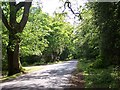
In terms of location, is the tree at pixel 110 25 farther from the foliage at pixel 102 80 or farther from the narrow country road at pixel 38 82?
the narrow country road at pixel 38 82

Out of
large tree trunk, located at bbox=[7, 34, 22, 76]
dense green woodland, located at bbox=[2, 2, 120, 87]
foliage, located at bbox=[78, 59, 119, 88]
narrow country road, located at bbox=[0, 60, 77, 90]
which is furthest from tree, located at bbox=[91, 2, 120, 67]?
large tree trunk, located at bbox=[7, 34, 22, 76]

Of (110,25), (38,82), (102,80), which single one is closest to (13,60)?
(38,82)

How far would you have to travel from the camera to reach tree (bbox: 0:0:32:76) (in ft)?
85.4

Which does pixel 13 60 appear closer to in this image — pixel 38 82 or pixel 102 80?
pixel 38 82

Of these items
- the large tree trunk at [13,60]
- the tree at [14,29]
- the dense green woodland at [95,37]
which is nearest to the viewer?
the dense green woodland at [95,37]

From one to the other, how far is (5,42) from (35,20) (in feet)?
20.0

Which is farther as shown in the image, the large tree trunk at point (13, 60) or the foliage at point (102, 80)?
the large tree trunk at point (13, 60)

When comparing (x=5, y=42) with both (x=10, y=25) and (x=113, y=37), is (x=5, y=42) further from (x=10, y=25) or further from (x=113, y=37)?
(x=113, y=37)

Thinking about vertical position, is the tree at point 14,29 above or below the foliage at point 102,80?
above

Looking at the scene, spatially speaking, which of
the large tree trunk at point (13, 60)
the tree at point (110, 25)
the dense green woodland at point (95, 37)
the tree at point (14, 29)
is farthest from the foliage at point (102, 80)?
the large tree trunk at point (13, 60)

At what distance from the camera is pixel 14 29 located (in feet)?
87.2

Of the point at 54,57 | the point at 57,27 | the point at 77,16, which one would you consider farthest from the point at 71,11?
the point at 54,57

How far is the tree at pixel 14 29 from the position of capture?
26.0 meters

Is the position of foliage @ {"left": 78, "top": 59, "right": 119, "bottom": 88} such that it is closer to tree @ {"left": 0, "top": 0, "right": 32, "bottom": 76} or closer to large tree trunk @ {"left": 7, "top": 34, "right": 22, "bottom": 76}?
tree @ {"left": 0, "top": 0, "right": 32, "bottom": 76}
